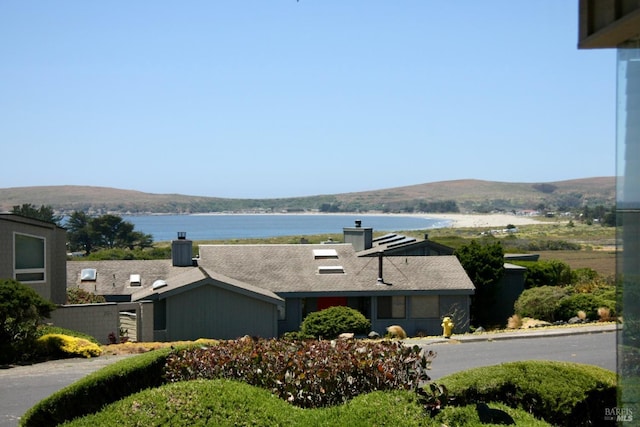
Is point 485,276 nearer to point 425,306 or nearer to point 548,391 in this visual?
point 425,306

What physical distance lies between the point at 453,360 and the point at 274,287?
15.6m

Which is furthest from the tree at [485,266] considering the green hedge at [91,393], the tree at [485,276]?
the green hedge at [91,393]

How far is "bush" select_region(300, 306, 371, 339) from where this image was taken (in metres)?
27.8

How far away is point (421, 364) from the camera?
31.3 feet

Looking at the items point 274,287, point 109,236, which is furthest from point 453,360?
point 109,236

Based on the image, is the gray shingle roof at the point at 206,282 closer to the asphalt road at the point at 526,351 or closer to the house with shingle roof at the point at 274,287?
the house with shingle roof at the point at 274,287

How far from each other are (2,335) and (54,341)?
3.86 ft

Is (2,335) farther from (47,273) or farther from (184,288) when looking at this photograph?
(184,288)

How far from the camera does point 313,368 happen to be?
9.55 metres

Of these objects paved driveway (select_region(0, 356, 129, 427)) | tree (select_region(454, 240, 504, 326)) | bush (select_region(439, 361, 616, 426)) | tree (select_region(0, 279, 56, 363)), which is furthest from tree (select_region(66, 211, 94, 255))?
bush (select_region(439, 361, 616, 426))

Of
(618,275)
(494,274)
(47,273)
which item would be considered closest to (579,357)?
(618,275)

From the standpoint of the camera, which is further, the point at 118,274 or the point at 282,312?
the point at 118,274

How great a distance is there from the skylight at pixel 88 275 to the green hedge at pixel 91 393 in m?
26.3

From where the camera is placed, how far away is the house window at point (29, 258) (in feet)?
83.3
